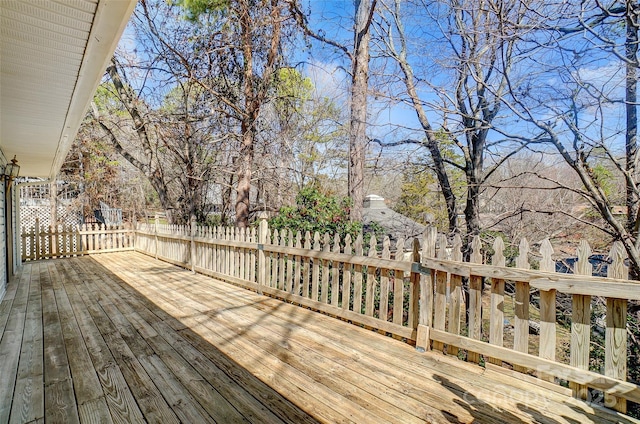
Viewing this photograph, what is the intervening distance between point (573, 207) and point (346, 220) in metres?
3.12

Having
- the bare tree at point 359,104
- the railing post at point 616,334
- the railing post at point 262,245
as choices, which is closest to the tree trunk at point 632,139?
the railing post at point 616,334

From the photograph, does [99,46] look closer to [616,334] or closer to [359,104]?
[616,334]

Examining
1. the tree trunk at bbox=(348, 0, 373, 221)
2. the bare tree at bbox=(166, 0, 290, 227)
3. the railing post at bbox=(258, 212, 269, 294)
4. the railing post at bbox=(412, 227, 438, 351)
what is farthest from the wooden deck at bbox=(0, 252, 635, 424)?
the bare tree at bbox=(166, 0, 290, 227)

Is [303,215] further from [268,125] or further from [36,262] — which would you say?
[36,262]

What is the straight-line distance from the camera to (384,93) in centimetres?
562

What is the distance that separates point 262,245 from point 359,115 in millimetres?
3180

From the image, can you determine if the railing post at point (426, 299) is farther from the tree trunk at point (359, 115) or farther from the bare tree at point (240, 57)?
the bare tree at point (240, 57)

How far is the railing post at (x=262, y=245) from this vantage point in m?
4.53

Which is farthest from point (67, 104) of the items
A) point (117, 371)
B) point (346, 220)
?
point (346, 220)

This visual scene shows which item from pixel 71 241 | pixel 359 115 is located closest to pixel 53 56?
pixel 359 115

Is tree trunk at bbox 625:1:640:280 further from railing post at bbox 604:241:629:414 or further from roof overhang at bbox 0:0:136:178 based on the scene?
roof overhang at bbox 0:0:136:178

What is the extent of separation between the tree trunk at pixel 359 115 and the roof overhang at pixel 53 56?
13.9 feet

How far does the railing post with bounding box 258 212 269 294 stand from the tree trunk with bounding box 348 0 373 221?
6.50 ft

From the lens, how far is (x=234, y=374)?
2326mm
